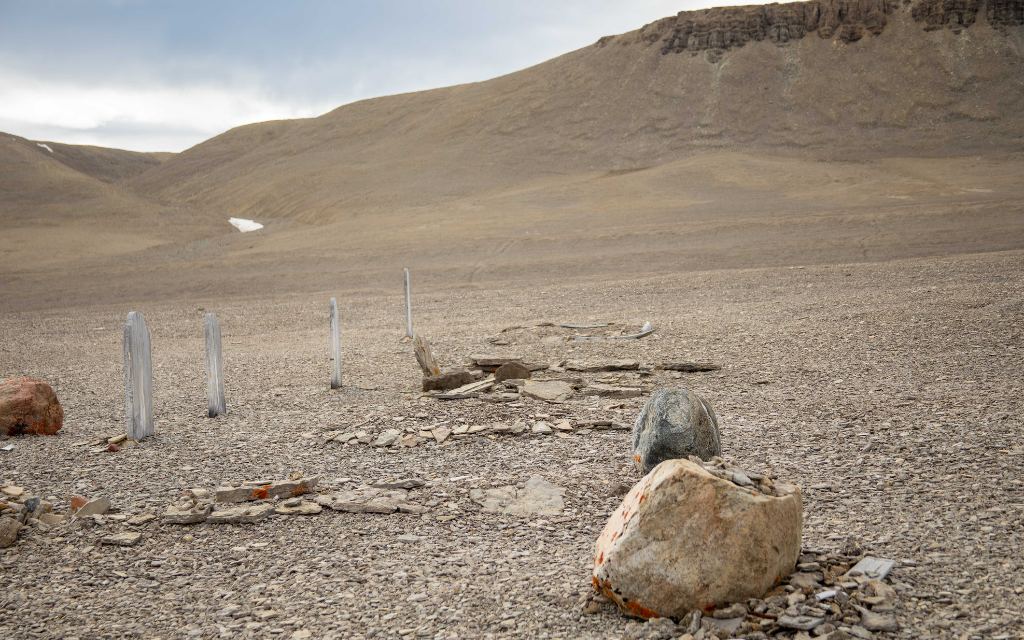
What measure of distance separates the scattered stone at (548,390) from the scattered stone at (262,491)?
12.0 feet

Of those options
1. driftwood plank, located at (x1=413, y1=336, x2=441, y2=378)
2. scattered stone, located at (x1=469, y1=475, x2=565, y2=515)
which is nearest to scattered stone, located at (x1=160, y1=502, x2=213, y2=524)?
scattered stone, located at (x1=469, y1=475, x2=565, y2=515)

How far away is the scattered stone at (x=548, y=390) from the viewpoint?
9742 millimetres

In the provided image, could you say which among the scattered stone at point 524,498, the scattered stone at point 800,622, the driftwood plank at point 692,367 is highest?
the driftwood plank at point 692,367

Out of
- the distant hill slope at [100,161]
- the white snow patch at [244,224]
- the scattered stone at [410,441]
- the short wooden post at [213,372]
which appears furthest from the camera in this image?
the distant hill slope at [100,161]

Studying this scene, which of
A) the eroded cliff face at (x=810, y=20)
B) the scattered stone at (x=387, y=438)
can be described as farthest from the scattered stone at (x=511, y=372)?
the eroded cliff face at (x=810, y=20)

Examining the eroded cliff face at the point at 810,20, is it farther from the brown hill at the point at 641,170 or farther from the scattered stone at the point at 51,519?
the scattered stone at the point at 51,519

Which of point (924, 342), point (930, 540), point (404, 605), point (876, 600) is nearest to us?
point (876, 600)

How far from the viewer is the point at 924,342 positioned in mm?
12133

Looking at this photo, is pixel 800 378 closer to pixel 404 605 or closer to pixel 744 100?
pixel 404 605

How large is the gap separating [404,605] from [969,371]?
7.99m

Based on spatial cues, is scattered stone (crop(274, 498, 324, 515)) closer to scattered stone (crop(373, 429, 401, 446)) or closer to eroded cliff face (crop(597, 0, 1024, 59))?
scattered stone (crop(373, 429, 401, 446))

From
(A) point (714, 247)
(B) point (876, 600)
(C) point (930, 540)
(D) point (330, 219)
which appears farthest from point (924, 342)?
(D) point (330, 219)

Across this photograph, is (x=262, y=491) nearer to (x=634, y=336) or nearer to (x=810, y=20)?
(x=634, y=336)

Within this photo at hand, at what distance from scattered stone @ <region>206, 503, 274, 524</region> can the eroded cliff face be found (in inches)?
3128
